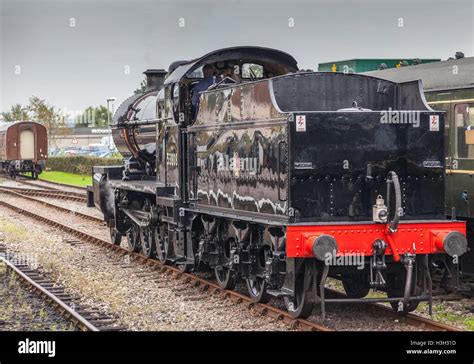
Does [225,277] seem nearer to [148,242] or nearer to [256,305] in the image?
[256,305]

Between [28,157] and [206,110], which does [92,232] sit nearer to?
[206,110]

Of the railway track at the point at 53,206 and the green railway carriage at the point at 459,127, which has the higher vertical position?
the green railway carriage at the point at 459,127

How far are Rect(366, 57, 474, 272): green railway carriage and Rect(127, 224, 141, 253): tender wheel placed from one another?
6.38m

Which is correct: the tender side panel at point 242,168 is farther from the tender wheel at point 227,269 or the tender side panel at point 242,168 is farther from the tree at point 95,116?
the tree at point 95,116

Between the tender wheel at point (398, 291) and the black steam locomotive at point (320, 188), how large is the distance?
15 millimetres

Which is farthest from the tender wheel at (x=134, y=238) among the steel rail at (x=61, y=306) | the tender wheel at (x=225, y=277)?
the tender wheel at (x=225, y=277)

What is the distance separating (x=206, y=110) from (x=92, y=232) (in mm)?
8976

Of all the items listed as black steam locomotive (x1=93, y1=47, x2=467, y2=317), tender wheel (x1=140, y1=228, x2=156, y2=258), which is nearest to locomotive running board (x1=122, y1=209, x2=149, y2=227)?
tender wheel (x1=140, y1=228, x2=156, y2=258)

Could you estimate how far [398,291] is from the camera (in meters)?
11.0

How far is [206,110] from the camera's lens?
42.1ft

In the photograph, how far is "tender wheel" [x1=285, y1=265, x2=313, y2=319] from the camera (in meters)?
10.1

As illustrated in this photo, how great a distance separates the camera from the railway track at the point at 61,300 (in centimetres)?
1066

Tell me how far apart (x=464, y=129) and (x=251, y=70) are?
3455 mm

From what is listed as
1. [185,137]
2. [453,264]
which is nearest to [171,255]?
[185,137]
